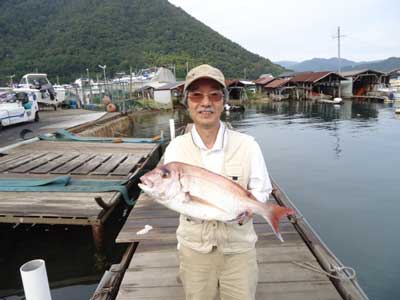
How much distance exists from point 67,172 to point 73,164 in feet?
2.51

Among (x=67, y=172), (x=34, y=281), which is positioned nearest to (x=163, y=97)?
(x=67, y=172)

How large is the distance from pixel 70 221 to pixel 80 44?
267 ft

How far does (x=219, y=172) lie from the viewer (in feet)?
6.42

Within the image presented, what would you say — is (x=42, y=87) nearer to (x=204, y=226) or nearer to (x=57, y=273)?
(x=57, y=273)

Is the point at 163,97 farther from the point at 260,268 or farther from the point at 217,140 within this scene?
the point at 217,140

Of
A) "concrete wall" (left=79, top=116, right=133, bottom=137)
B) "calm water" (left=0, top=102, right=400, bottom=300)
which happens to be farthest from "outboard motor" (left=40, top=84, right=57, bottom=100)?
"calm water" (left=0, top=102, right=400, bottom=300)

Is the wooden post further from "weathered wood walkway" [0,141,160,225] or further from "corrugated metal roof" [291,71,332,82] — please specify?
"corrugated metal roof" [291,71,332,82]

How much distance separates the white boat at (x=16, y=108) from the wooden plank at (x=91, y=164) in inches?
317

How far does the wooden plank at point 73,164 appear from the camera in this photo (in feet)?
25.3

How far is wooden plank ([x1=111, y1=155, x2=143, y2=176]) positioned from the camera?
307 inches

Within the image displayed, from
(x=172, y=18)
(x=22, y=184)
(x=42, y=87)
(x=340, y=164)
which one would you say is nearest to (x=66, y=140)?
(x=22, y=184)

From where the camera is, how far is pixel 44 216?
5.31m

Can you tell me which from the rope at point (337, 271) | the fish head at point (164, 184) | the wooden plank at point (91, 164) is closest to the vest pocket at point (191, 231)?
the fish head at point (164, 184)

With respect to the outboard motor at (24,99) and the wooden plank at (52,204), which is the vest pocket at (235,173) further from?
the outboard motor at (24,99)
